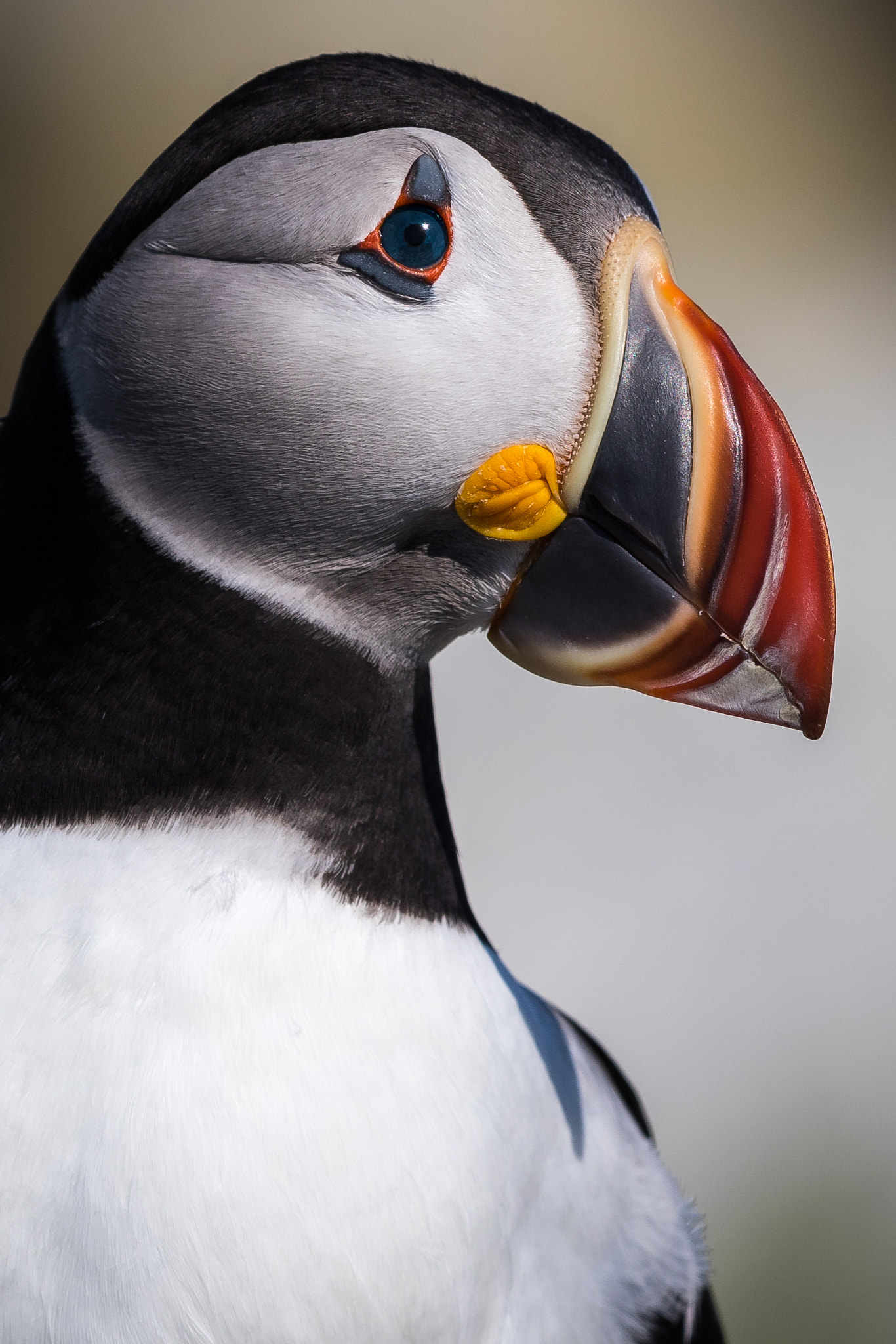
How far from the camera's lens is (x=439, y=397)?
2.32ft

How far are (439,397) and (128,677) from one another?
278 mm

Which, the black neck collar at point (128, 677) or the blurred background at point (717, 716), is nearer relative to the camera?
the black neck collar at point (128, 677)

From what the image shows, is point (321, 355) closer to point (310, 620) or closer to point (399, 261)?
point (399, 261)

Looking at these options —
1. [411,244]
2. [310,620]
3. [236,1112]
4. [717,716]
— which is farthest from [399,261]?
Answer: [717,716]

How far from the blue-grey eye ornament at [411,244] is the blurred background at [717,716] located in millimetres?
2005

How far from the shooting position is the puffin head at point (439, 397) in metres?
0.70

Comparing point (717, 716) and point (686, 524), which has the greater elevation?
point (686, 524)

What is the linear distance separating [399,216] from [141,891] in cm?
A: 46

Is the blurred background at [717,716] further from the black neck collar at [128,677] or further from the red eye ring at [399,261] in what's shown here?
the red eye ring at [399,261]

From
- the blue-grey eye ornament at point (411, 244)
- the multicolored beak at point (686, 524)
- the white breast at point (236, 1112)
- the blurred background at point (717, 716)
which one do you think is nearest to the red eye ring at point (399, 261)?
the blue-grey eye ornament at point (411, 244)

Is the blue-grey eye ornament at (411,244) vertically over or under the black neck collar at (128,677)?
over

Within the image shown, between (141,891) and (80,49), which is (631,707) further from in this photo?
(141,891)

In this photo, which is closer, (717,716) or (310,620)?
(310,620)

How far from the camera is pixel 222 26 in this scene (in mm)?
2643
